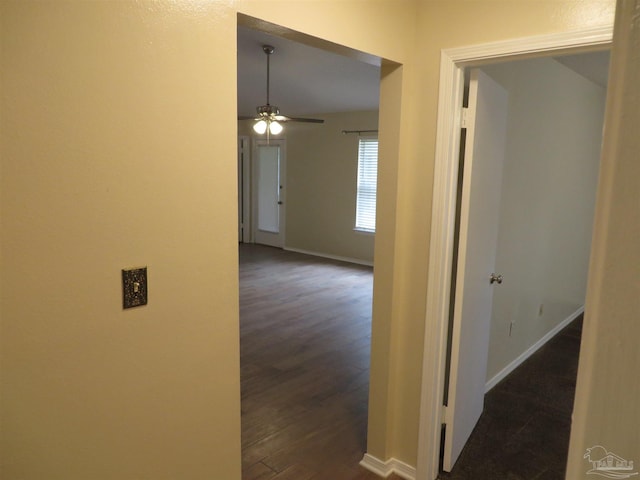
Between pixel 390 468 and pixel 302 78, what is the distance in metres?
4.13

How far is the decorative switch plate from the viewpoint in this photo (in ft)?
4.13

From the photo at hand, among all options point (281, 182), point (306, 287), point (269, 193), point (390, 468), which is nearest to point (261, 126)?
point (306, 287)

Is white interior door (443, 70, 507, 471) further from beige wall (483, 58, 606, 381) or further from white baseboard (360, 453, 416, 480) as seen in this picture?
beige wall (483, 58, 606, 381)

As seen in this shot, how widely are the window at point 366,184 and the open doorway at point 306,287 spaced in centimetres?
14

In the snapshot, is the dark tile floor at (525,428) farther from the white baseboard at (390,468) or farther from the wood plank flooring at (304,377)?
the wood plank flooring at (304,377)

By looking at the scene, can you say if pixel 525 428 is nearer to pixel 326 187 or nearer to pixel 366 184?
pixel 366 184

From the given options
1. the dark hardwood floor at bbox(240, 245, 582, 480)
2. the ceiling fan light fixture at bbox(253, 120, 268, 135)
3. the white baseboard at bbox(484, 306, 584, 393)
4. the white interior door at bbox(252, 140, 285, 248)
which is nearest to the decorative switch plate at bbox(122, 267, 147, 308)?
the dark hardwood floor at bbox(240, 245, 582, 480)

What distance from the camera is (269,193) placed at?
9.05 metres


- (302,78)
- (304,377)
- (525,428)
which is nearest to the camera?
(525,428)

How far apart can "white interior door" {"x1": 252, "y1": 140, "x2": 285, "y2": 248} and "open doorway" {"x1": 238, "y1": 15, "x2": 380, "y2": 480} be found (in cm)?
5

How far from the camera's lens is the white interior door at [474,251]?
220cm

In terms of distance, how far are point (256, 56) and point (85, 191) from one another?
3.45 metres

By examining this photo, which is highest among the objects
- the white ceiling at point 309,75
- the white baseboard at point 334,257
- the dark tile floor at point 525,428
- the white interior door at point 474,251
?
the white ceiling at point 309,75

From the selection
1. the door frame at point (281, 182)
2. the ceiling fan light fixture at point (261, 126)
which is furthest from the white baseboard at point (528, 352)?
the door frame at point (281, 182)
